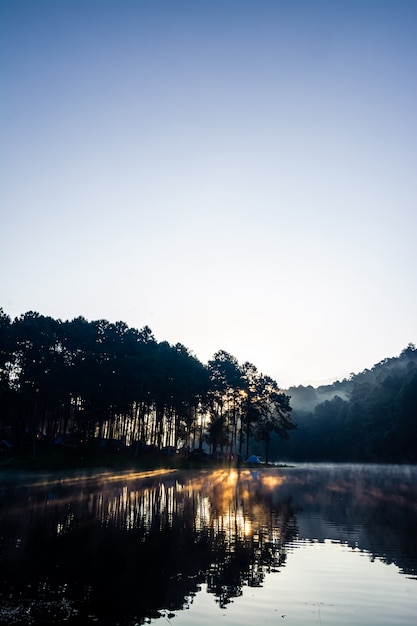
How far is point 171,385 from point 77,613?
87.2 meters

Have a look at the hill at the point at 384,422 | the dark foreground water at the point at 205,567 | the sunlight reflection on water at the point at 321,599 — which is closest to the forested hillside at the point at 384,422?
the hill at the point at 384,422

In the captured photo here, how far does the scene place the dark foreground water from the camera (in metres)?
10.3

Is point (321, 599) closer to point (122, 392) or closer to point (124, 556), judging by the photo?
point (124, 556)

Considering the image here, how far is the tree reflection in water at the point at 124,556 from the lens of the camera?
34.7 ft

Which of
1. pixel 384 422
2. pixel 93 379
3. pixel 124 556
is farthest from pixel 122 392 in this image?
pixel 384 422

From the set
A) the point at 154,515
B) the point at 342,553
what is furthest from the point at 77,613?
the point at 154,515

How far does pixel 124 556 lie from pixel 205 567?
8.64 feet

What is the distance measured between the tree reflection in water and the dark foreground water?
38mm

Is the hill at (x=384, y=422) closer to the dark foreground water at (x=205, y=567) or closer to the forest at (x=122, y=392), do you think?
the forest at (x=122, y=392)

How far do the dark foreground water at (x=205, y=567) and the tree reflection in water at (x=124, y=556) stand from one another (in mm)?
38

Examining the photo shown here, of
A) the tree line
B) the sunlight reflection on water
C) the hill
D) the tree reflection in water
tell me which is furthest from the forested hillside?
the sunlight reflection on water

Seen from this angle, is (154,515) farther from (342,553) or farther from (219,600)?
(219,600)

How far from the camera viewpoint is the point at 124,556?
15.0m

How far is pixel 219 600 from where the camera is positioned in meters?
11.2
